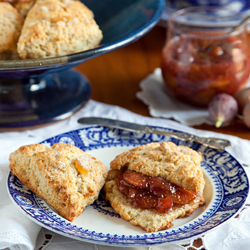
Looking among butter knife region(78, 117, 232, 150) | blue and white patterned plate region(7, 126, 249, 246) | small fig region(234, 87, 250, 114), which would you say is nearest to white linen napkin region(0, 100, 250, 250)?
blue and white patterned plate region(7, 126, 249, 246)

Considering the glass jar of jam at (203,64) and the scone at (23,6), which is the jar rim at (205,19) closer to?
the glass jar of jam at (203,64)

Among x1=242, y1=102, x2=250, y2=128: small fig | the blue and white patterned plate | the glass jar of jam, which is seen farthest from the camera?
the glass jar of jam

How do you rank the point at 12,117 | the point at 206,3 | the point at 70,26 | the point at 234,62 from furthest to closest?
the point at 206,3, the point at 234,62, the point at 12,117, the point at 70,26

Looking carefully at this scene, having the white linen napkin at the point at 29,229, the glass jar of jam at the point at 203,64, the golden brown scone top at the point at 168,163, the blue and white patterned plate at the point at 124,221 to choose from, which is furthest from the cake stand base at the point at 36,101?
the golden brown scone top at the point at 168,163

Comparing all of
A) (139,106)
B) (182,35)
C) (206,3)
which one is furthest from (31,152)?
(206,3)

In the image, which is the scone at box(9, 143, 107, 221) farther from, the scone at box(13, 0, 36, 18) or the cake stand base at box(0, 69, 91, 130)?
the scone at box(13, 0, 36, 18)

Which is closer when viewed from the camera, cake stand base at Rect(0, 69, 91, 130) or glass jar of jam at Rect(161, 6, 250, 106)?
cake stand base at Rect(0, 69, 91, 130)

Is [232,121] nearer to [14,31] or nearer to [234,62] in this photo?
[234,62]
